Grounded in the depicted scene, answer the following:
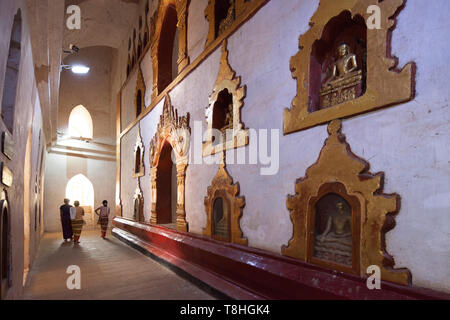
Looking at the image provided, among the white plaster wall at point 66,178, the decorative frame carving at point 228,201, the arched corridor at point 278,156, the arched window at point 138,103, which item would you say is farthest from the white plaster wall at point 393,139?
the white plaster wall at point 66,178

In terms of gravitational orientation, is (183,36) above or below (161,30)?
below

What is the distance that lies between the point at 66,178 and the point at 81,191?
47.2 inches

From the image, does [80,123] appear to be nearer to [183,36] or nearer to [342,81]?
[183,36]

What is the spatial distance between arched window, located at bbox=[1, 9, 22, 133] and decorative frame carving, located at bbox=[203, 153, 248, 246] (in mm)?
2746

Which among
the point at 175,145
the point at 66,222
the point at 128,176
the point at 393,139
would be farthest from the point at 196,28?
the point at 66,222

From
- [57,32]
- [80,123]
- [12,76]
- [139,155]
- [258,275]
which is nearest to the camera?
[12,76]

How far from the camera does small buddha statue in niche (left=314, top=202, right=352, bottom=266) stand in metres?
2.78

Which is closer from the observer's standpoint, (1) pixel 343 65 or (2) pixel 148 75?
(1) pixel 343 65

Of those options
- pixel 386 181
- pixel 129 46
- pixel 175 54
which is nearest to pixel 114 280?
pixel 386 181

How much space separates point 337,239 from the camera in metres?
2.87

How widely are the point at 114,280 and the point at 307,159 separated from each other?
3.52 meters

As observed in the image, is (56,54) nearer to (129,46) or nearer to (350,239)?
(350,239)

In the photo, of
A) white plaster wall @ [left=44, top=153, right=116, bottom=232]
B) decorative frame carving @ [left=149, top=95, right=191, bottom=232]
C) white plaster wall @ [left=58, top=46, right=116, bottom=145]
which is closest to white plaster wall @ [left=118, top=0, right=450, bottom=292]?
decorative frame carving @ [left=149, top=95, right=191, bottom=232]

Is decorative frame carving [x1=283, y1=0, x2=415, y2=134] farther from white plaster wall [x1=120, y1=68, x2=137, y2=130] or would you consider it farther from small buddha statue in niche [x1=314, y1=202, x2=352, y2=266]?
white plaster wall [x1=120, y1=68, x2=137, y2=130]
